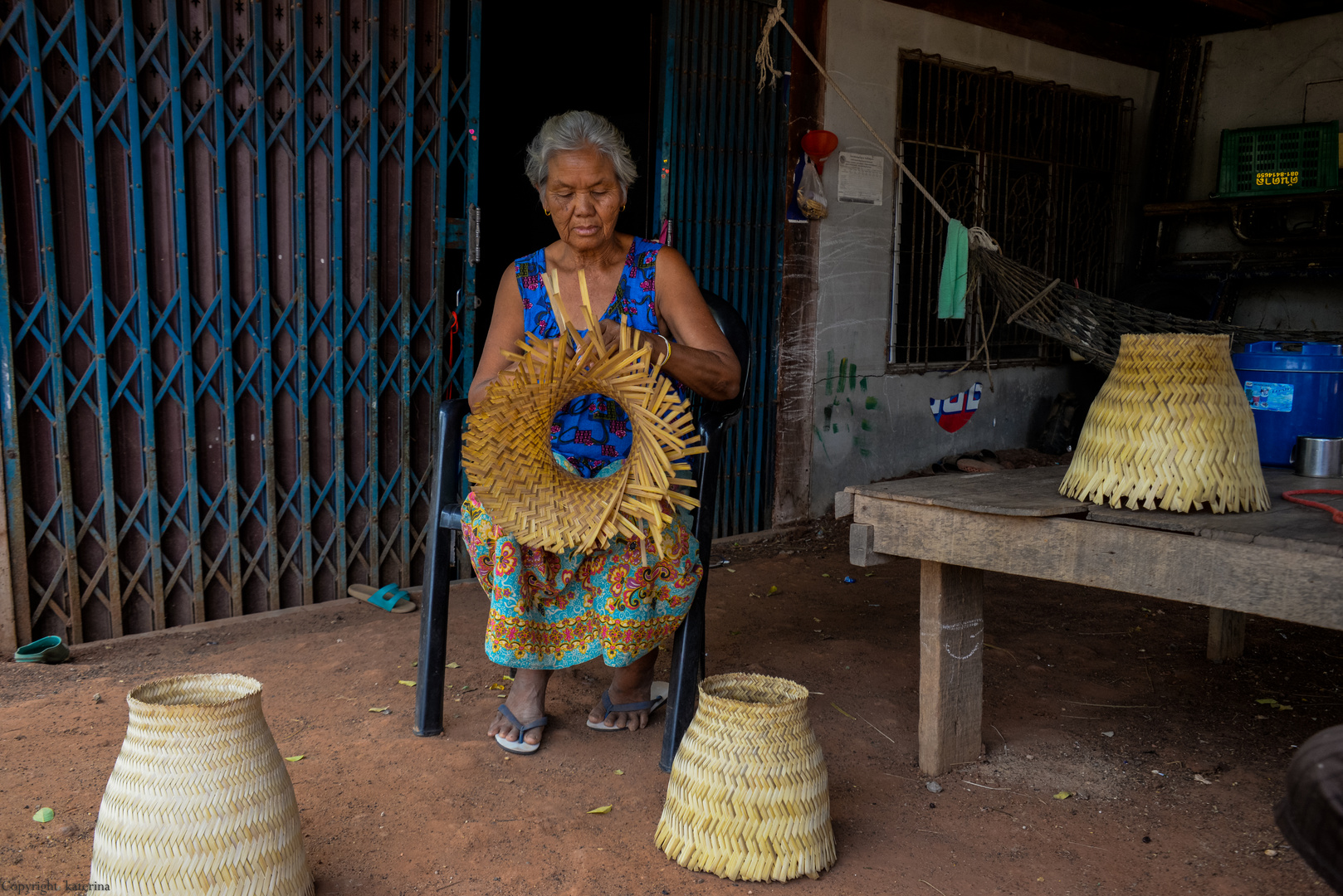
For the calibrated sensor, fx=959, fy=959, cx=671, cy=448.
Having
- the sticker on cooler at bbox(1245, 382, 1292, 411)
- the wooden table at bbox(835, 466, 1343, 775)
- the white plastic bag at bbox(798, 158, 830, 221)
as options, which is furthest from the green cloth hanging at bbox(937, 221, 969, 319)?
the wooden table at bbox(835, 466, 1343, 775)

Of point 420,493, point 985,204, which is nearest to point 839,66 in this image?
point 985,204

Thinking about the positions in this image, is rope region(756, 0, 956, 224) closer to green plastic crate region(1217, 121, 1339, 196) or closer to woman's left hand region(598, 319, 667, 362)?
woman's left hand region(598, 319, 667, 362)

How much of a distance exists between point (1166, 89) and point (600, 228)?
6167mm

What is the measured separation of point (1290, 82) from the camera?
21.3 ft

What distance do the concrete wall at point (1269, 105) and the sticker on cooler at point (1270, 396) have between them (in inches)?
198

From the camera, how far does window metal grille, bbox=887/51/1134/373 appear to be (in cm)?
538

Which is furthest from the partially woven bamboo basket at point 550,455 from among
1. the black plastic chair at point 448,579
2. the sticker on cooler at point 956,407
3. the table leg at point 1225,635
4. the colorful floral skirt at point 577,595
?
the sticker on cooler at point 956,407

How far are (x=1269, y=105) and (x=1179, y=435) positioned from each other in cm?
620

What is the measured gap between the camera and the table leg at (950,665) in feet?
6.98

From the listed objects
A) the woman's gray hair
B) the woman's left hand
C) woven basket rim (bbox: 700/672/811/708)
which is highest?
the woman's gray hair

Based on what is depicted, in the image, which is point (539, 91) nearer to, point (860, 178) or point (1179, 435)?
point (860, 178)

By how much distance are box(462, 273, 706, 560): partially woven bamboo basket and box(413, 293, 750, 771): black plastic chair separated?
0.93 feet

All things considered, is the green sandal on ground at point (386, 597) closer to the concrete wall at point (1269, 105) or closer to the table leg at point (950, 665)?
the table leg at point (950, 665)

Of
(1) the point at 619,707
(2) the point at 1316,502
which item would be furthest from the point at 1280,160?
(1) the point at 619,707
